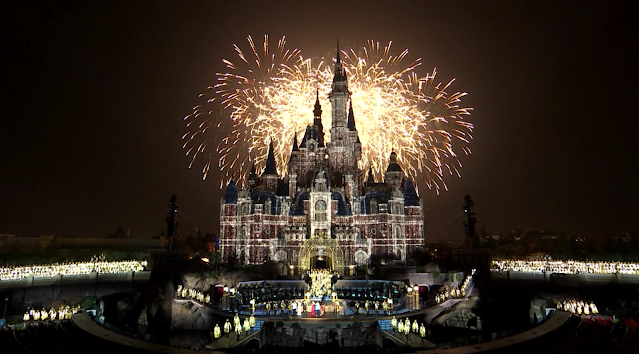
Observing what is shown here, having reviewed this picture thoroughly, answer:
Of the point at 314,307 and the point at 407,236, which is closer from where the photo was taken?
the point at 314,307

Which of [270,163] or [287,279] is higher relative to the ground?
[270,163]

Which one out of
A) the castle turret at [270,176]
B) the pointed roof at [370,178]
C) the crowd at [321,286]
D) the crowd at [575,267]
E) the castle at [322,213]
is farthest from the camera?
the pointed roof at [370,178]

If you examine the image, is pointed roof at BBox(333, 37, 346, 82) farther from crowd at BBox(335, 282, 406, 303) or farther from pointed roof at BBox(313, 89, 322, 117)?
crowd at BBox(335, 282, 406, 303)

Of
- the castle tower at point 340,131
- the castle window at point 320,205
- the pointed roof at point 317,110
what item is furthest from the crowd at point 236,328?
the pointed roof at point 317,110

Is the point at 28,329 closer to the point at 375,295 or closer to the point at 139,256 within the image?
the point at 375,295

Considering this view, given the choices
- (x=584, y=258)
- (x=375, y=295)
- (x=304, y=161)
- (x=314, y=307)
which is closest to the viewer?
(x=314, y=307)

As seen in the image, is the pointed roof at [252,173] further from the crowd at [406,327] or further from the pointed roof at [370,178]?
the crowd at [406,327]

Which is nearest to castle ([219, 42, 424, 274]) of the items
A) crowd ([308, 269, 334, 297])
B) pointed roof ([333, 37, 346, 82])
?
pointed roof ([333, 37, 346, 82])

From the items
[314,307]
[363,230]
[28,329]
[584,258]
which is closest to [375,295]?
[314,307]
